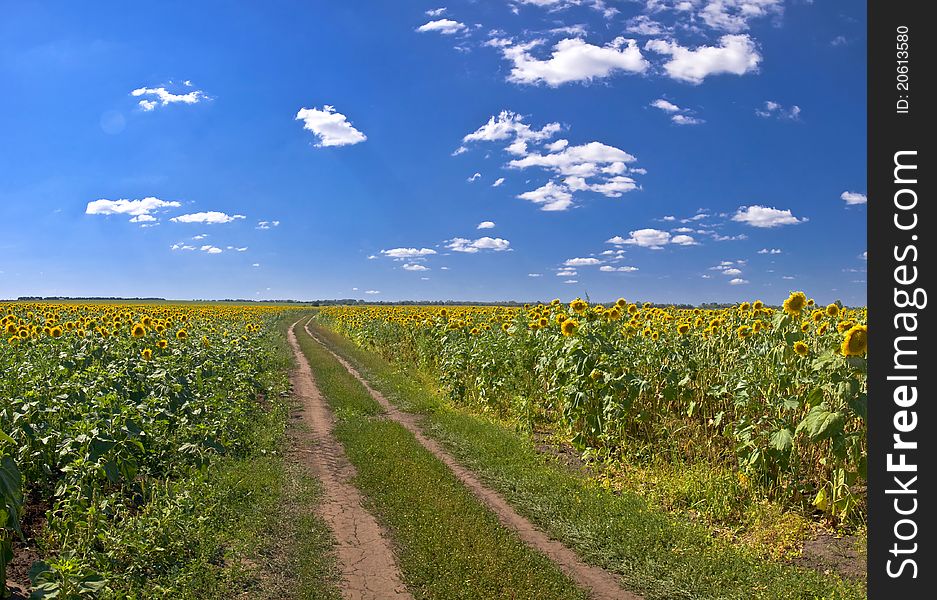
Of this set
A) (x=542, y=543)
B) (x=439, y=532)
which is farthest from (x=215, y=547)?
(x=542, y=543)

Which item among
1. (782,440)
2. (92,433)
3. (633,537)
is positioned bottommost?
(633,537)

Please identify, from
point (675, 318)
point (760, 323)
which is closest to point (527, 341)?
point (675, 318)

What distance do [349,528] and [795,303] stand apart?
18.3 ft

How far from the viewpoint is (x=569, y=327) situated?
32.9ft

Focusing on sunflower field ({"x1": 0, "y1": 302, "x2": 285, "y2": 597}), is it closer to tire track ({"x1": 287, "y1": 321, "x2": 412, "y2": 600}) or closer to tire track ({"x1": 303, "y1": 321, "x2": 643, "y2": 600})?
tire track ({"x1": 287, "y1": 321, "x2": 412, "y2": 600})

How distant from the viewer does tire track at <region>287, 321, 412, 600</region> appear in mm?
5500

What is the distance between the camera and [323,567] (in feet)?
19.1

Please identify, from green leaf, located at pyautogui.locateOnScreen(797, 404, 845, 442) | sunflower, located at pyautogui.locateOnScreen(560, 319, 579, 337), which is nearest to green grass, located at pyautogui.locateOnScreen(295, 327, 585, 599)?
sunflower, located at pyautogui.locateOnScreen(560, 319, 579, 337)

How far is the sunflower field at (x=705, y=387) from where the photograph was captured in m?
6.61

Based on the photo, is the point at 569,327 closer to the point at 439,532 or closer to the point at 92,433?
the point at 439,532

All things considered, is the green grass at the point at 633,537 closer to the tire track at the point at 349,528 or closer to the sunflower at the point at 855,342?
the tire track at the point at 349,528

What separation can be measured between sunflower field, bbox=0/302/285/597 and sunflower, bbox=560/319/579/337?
5.21 meters
